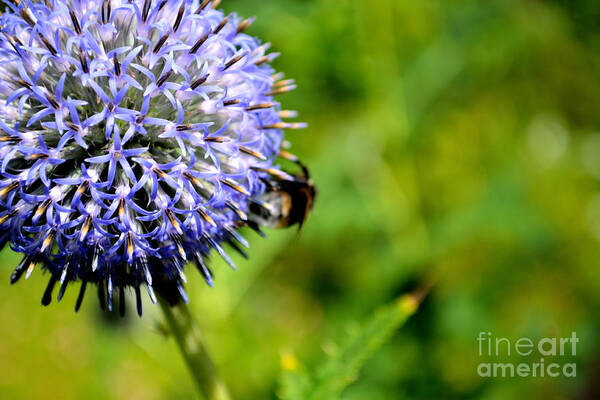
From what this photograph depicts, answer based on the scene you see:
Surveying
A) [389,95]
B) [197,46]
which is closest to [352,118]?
[389,95]

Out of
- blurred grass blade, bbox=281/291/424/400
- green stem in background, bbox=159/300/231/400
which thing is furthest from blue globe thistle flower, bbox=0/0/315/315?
blurred grass blade, bbox=281/291/424/400

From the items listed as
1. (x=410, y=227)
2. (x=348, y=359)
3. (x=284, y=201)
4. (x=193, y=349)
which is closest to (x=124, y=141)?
(x=284, y=201)

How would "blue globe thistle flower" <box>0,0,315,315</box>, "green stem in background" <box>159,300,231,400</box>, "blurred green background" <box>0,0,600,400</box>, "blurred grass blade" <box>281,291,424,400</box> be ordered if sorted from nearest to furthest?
1. "blue globe thistle flower" <box>0,0,315,315</box>
2. "blurred grass blade" <box>281,291,424,400</box>
3. "green stem in background" <box>159,300,231,400</box>
4. "blurred green background" <box>0,0,600,400</box>

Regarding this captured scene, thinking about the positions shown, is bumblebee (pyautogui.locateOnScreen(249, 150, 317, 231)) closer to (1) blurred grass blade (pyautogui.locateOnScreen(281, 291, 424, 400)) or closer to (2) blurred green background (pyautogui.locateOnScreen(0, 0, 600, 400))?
(1) blurred grass blade (pyautogui.locateOnScreen(281, 291, 424, 400))

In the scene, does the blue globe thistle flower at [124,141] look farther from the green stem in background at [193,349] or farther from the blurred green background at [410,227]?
the blurred green background at [410,227]

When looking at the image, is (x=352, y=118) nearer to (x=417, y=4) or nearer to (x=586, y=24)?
(x=417, y=4)

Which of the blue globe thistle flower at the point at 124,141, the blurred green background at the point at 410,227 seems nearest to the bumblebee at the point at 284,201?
the blue globe thistle flower at the point at 124,141

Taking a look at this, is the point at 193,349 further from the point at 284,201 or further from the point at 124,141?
the point at 124,141
